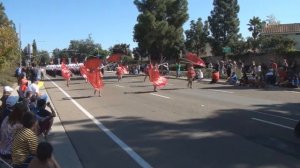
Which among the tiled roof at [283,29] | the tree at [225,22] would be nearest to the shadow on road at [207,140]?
the tree at [225,22]

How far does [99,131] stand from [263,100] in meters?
10.1

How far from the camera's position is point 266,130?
42.2 feet

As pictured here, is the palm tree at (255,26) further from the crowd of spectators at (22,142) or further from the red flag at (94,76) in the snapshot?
the crowd of spectators at (22,142)

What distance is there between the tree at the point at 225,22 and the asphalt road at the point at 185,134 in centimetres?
4905

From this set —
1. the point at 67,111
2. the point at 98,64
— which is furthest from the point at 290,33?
the point at 67,111

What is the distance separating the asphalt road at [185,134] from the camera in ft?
31.5

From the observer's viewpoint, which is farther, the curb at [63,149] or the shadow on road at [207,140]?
the curb at [63,149]

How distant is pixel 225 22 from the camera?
68.6 metres

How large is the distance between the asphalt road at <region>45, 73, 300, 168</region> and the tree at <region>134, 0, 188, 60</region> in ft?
144

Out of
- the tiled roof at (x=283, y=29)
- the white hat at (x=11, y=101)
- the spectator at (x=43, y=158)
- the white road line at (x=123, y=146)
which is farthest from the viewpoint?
the tiled roof at (x=283, y=29)

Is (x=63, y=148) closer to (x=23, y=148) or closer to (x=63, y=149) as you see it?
(x=63, y=149)

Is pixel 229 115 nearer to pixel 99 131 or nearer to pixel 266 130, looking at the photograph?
pixel 266 130

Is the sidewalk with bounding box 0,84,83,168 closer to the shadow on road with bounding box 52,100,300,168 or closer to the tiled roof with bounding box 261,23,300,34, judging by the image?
the shadow on road with bounding box 52,100,300,168

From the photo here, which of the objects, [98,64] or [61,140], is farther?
[98,64]
